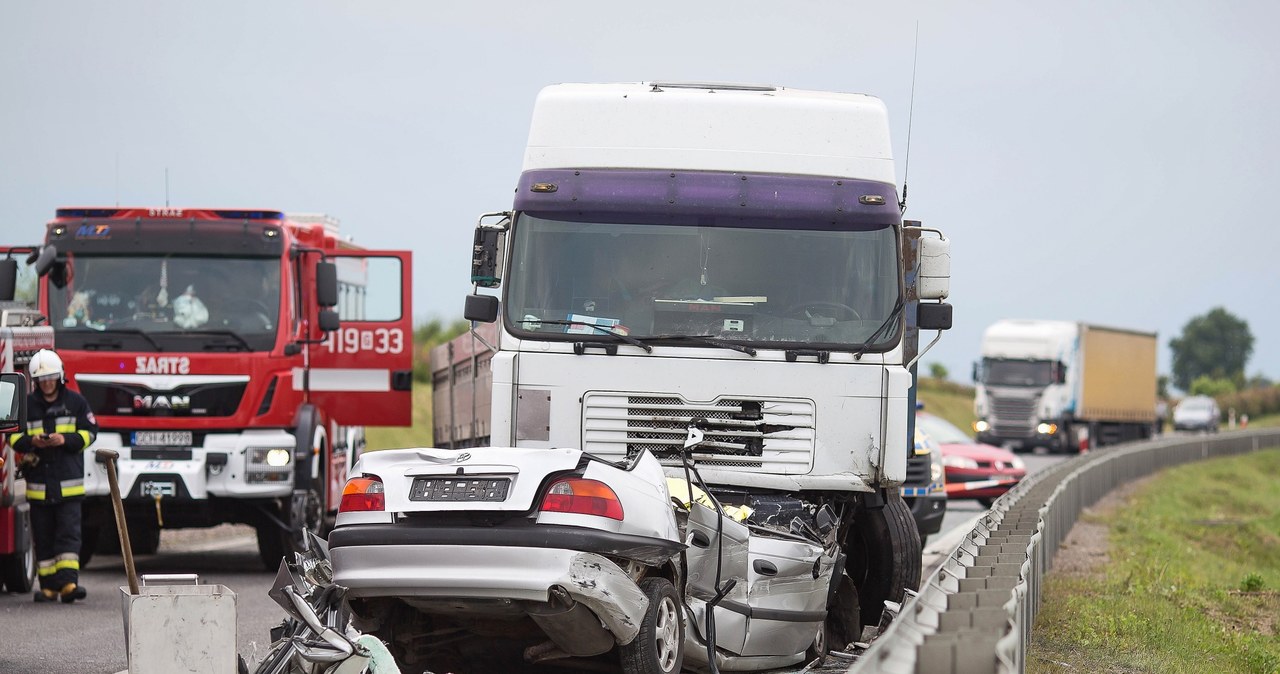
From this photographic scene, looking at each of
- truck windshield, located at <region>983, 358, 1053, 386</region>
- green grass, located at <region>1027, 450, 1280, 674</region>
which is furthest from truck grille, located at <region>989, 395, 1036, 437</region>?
green grass, located at <region>1027, 450, 1280, 674</region>

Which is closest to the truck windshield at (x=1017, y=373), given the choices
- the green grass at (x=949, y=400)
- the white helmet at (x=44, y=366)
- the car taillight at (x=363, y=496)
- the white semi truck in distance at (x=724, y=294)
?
the green grass at (x=949, y=400)

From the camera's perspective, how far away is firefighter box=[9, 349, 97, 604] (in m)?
13.1

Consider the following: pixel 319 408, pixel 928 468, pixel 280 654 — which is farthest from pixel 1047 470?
pixel 280 654

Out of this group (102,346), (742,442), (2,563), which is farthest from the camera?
(102,346)

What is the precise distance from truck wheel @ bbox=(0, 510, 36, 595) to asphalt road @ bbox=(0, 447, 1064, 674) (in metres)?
0.10

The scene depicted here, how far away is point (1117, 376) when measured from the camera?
55500mm

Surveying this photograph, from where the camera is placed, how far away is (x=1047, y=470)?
22.8 metres

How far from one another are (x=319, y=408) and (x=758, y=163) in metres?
7.38

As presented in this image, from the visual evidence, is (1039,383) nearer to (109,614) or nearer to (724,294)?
(109,614)

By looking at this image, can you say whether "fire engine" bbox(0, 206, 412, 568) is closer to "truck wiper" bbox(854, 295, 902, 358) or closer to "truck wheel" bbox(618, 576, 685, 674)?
"truck wiper" bbox(854, 295, 902, 358)

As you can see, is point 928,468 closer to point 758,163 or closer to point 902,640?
point 758,163

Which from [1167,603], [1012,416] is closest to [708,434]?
[1167,603]

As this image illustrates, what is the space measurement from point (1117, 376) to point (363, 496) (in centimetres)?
5061

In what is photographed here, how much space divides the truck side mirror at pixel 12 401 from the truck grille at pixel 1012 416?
39.4 metres
